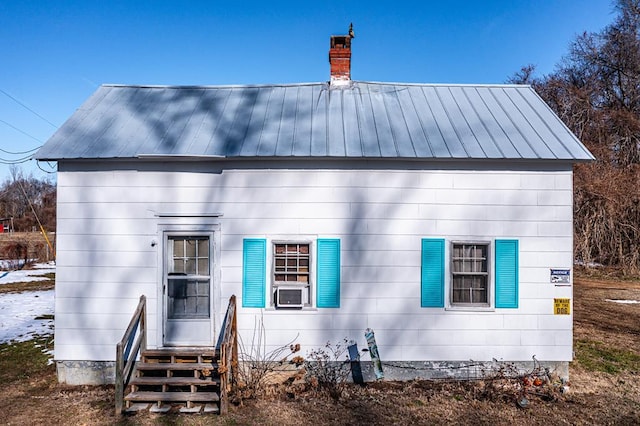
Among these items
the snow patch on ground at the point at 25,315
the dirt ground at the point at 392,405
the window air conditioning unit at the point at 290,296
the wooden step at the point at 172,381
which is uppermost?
the window air conditioning unit at the point at 290,296

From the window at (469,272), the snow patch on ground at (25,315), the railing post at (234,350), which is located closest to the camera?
the railing post at (234,350)

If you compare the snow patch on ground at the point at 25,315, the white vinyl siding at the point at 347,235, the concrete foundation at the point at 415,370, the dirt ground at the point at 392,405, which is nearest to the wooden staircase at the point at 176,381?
the dirt ground at the point at 392,405

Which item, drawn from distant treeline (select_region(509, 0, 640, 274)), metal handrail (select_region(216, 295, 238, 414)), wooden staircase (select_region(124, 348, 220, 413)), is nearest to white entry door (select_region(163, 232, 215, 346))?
wooden staircase (select_region(124, 348, 220, 413))

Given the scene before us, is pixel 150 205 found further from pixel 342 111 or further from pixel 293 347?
pixel 342 111

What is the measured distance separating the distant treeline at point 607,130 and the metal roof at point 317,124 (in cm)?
1281

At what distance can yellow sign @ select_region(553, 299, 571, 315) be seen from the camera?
7113 millimetres

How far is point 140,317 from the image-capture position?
270 inches

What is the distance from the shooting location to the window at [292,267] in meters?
7.09

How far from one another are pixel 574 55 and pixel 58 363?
107 ft

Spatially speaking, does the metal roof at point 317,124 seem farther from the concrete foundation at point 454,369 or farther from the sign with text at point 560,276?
the concrete foundation at point 454,369

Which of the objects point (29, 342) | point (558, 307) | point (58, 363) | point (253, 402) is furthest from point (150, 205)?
point (558, 307)

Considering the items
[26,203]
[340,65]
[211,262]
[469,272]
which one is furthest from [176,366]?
[26,203]

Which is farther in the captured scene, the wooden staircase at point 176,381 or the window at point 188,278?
the window at point 188,278

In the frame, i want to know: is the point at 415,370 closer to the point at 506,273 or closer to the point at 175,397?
the point at 506,273
